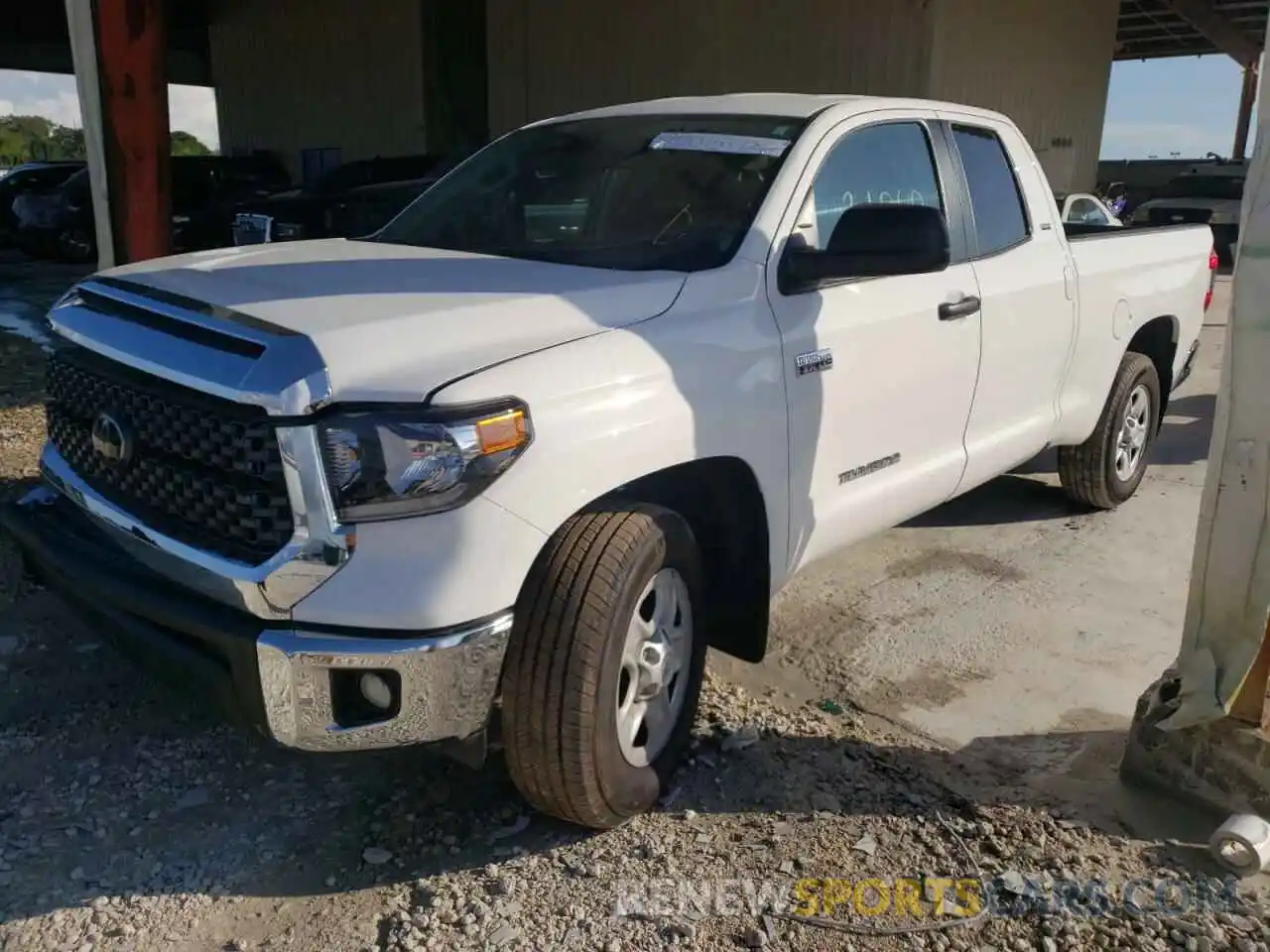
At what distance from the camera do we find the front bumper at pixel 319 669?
2326mm

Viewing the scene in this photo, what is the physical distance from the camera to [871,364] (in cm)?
339

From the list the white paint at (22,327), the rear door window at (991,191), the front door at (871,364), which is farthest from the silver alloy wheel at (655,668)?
the white paint at (22,327)

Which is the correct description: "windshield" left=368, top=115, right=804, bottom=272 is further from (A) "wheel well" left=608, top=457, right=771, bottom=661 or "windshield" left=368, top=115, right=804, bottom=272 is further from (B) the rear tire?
(B) the rear tire

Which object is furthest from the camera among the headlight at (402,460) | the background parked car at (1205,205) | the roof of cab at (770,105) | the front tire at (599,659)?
the background parked car at (1205,205)

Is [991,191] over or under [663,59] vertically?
under

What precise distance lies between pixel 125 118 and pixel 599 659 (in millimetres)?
7155

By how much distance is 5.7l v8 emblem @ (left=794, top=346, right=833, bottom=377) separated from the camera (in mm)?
3104

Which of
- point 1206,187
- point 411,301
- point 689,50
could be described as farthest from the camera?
point 1206,187

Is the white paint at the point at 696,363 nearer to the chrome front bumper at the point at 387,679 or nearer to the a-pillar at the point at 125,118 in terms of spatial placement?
the chrome front bumper at the point at 387,679

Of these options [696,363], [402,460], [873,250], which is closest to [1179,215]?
[873,250]

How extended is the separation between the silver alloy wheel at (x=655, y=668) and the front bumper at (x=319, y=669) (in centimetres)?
44

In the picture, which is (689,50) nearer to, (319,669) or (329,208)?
(329,208)

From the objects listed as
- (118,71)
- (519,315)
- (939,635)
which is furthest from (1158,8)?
(519,315)

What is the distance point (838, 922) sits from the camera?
259 cm
